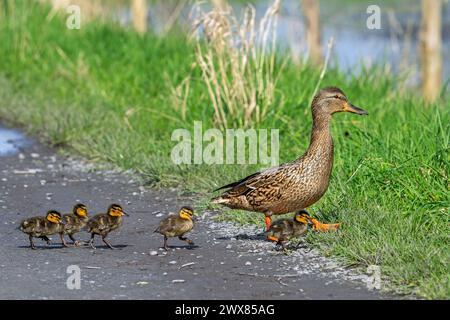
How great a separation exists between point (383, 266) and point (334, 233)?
0.72 m

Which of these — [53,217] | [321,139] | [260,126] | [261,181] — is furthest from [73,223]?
[260,126]

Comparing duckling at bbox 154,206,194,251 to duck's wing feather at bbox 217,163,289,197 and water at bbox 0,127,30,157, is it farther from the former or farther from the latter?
water at bbox 0,127,30,157

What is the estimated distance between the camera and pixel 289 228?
22.4 ft

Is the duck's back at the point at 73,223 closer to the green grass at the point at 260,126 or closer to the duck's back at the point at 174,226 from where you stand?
the duck's back at the point at 174,226

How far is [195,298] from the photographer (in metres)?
5.95

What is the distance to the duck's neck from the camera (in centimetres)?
723

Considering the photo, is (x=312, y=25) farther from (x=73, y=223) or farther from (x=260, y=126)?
(x=73, y=223)

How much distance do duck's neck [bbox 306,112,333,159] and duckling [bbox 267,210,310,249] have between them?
1.60 feet

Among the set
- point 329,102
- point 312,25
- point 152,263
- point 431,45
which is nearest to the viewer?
point 152,263

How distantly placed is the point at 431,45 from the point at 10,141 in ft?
20.9

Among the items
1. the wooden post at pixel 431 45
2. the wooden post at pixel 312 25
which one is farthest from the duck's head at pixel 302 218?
the wooden post at pixel 312 25

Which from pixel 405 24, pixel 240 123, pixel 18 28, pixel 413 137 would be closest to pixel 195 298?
pixel 413 137

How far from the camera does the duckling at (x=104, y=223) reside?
7.07 meters

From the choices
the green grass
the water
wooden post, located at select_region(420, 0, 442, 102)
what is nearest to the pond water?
wooden post, located at select_region(420, 0, 442, 102)
